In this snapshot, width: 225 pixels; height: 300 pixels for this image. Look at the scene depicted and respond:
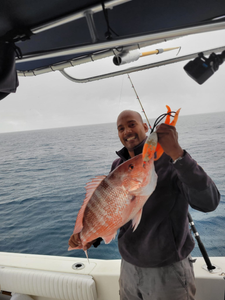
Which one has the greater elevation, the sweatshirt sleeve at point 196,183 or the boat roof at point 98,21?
the boat roof at point 98,21

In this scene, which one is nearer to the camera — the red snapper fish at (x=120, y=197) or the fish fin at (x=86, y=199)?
the red snapper fish at (x=120, y=197)

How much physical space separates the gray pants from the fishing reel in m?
0.99

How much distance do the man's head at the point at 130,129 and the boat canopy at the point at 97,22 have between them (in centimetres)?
40

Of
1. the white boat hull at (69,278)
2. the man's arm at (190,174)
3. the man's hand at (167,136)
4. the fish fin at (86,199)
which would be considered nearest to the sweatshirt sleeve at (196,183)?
the man's arm at (190,174)

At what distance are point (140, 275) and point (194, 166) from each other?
0.82m

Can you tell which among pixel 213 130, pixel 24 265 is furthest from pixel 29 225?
pixel 213 130

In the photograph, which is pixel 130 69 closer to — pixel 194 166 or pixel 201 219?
pixel 194 166

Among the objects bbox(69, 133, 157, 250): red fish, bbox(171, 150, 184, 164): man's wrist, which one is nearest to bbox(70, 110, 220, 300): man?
bbox(171, 150, 184, 164): man's wrist

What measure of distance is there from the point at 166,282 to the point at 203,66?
1.14m

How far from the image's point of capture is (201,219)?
6156 mm

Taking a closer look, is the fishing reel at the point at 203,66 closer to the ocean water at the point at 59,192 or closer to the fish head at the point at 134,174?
the fish head at the point at 134,174

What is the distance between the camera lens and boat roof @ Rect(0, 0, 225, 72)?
960 mm

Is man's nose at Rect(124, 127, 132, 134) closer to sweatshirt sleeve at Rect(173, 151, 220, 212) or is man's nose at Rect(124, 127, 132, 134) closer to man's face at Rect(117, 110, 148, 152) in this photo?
man's face at Rect(117, 110, 148, 152)

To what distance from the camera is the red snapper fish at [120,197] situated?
2.28 ft
